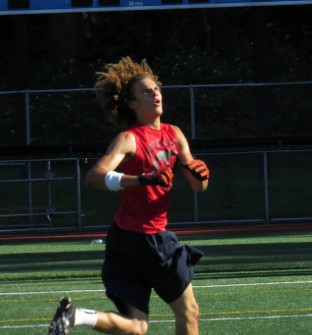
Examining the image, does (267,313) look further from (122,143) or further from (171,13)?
(171,13)

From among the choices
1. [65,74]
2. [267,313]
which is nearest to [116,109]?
[267,313]

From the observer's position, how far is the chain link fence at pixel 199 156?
2058 cm

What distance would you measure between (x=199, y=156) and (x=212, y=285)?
379 inches

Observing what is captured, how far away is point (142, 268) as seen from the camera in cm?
674

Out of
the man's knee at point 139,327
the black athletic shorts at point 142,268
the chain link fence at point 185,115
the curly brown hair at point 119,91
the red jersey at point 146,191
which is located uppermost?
the chain link fence at point 185,115

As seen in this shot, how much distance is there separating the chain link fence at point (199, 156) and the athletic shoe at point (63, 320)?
43.1 feet

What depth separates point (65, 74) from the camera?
93.0 feet

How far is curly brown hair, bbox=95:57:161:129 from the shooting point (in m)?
7.00

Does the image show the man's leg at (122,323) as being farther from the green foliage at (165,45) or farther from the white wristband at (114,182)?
the green foliage at (165,45)

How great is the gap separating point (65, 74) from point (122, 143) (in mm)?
21922

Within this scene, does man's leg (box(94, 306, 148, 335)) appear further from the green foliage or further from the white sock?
the green foliage

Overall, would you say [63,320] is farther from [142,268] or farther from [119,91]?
[119,91]

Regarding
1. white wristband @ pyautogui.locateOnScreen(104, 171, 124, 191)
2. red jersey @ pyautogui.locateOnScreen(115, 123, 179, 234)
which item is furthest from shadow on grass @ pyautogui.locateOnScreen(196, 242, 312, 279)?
white wristband @ pyautogui.locateOnScreen(104, 171, 124, 191)

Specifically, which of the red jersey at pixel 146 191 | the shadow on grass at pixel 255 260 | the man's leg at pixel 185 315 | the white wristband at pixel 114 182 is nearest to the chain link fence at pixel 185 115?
the shadow on grass at pixel 255 260
